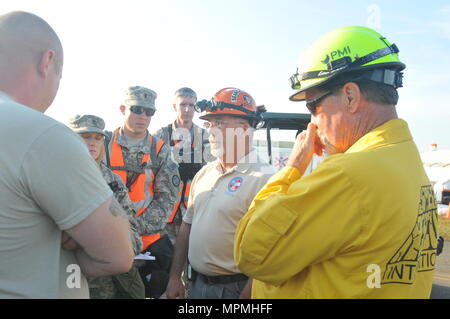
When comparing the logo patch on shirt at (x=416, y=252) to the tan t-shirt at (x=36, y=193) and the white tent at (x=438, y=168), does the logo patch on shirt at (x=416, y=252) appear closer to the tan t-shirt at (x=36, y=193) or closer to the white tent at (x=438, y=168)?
the tan t-shirt at (x=36, y=193)

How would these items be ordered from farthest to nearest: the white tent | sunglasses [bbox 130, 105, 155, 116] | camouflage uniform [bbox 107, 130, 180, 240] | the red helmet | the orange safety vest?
the white tent < sunglasses [bbox 130, 105, 155, 116] < the orange safety vest < camouflage uniform [bbox 107, 130, 180, 240] < the red helmet

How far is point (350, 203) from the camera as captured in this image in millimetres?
1349

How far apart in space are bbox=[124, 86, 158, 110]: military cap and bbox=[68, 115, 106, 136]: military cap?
86 cm

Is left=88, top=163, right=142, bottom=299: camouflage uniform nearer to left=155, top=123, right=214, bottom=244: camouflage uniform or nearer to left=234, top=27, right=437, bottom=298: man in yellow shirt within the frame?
left=234, top=27, right=437, bottom=298: man in yellow shirt

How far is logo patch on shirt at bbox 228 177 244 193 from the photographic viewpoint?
2732 mm

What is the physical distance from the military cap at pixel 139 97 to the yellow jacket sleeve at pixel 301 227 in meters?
2.86

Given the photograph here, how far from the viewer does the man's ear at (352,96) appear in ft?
5.23

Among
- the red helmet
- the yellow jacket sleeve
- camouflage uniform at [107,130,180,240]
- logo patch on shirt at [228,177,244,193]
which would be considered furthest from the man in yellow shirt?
camouflage uniform at [107,130,180,240]

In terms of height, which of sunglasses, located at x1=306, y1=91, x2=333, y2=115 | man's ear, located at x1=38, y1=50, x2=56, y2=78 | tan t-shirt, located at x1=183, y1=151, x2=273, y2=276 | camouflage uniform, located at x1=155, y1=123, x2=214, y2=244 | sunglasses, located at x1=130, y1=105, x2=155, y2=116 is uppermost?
sunglasses, located at x1=130, y1=105, x2=155, y2=116

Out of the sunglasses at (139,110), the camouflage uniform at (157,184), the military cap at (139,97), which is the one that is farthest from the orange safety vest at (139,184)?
the military cap at (139,97)

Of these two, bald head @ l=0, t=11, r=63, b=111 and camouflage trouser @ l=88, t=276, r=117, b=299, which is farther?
camouflage trouser @ l=88, t=276, r=117, b=299

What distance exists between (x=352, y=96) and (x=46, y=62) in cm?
132
